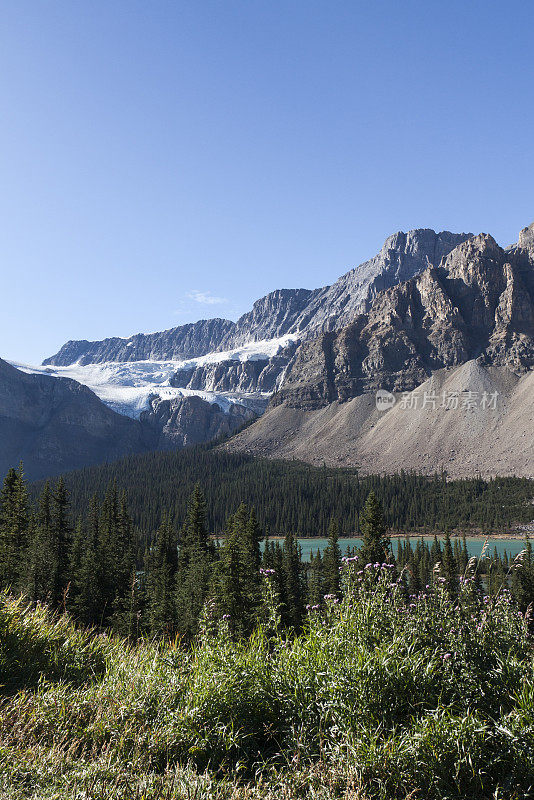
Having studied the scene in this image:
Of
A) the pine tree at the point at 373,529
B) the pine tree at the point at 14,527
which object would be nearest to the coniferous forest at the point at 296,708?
the pine tree at the point at 373,529

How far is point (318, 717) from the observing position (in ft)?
19.1

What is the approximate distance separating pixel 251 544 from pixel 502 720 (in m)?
38.6

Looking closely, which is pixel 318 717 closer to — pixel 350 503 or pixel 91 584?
pixel 91 584

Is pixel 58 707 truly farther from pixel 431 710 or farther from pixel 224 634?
pixel 431 710

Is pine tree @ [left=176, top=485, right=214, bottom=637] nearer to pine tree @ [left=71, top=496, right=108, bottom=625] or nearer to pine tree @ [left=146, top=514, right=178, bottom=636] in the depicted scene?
pine tree @ [left=146, top=514, right=178, bottom=636]

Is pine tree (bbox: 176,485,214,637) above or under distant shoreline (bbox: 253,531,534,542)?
above

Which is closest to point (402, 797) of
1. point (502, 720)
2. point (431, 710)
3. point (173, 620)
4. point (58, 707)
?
point (431, 710)

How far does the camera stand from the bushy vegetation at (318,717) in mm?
4781

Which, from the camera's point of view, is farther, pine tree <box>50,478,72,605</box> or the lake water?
the lake water

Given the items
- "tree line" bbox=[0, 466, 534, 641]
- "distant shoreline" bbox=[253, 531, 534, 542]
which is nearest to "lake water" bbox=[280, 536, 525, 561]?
"distant shoreline" bbox=[253, 531, 534, 542]

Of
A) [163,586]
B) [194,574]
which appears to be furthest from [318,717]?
[163,586]

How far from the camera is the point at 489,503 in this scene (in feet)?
542

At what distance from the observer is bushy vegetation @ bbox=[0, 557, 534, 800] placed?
15.7 feet

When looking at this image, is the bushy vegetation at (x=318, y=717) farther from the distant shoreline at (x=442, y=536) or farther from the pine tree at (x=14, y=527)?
the distant shoreline at (x=442, y=536)
